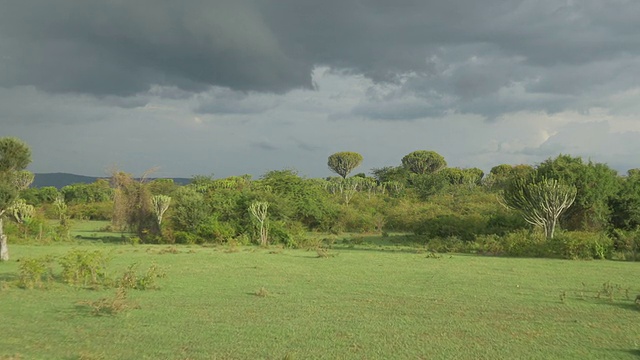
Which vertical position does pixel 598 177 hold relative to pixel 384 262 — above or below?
above

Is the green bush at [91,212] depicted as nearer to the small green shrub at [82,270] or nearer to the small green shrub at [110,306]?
the small green shrub at [82,270]

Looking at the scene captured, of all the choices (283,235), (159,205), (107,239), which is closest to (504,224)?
(283,235)

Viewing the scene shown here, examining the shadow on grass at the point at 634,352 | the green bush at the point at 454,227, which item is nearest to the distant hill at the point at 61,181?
the green bush at the point at 454,227

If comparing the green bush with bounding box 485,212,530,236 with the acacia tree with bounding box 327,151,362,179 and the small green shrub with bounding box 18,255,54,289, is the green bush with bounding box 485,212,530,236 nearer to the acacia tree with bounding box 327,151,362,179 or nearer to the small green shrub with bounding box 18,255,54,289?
the small green shrub with bounding box 18,255,54,289

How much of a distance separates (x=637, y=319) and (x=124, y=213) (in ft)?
78.1

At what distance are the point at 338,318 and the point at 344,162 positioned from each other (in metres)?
72.5

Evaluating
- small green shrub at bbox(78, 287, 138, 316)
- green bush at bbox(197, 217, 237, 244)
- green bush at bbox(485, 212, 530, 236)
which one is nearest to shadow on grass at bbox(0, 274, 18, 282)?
small green shrub at bbox(78, 287, 138, 316)

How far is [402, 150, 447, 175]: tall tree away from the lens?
74.2 meters

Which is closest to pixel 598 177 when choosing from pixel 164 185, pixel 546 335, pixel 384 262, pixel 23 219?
pixel 384 262

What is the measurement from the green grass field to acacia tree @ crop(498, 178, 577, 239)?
252 inches

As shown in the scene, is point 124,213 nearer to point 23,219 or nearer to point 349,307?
point 23,219

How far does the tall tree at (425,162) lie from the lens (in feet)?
243

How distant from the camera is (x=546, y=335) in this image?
21.2 ft

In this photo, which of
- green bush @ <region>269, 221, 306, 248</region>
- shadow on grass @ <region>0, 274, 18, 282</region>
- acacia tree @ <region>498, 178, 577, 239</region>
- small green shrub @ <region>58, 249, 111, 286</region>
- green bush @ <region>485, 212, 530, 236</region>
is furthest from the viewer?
green bush @ <region>269, 221, 306, 248</region>
